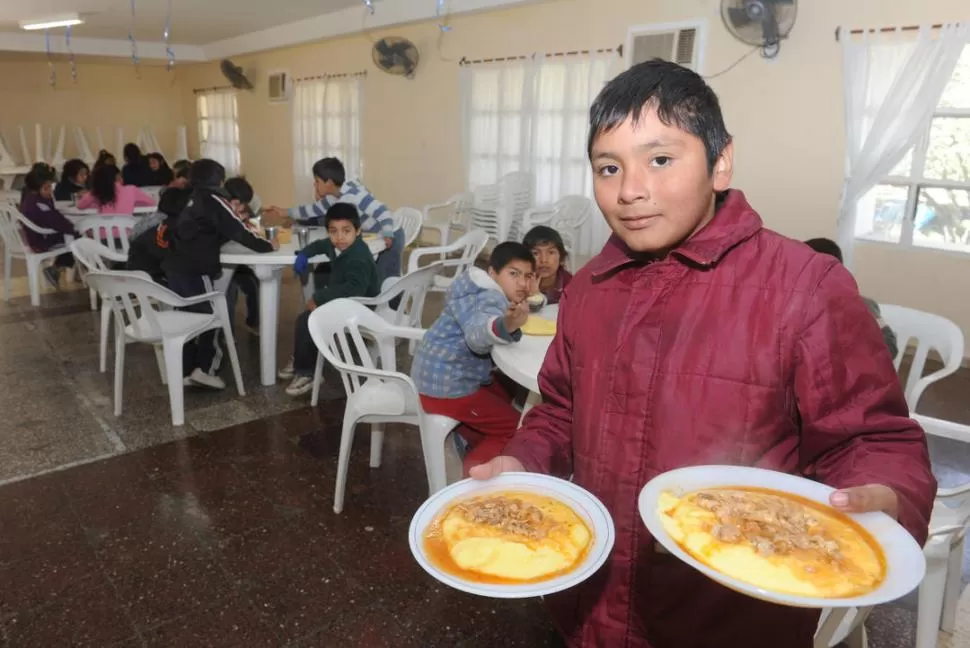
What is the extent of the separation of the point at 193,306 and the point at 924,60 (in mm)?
4358

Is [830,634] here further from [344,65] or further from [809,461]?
[344,65]

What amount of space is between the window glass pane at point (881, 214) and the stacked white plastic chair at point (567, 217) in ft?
6.66

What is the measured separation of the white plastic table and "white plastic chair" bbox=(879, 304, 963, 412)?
257 centimetres

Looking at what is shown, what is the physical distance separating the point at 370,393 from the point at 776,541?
67.6 inches

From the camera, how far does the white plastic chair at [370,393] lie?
214cm

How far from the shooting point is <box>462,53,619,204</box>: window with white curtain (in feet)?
19.1

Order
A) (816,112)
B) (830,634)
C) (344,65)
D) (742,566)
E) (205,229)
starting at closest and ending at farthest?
(742,566)
(830,634)
(205,229)
(816,112)
(344,65)

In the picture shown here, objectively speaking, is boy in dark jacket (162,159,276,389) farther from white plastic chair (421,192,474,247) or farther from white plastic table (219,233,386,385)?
white plastic chair (421,192,474,247)

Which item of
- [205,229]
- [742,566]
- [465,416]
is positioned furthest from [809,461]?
[205,229]

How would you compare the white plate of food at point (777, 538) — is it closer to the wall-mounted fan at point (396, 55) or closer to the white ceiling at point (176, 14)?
the wall-mounted fan at point (396, 55)

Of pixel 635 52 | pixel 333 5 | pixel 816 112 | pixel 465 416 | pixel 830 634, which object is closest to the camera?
pixel 830 634

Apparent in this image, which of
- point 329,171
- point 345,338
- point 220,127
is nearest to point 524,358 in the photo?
point 345,338

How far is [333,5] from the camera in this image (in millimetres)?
7523

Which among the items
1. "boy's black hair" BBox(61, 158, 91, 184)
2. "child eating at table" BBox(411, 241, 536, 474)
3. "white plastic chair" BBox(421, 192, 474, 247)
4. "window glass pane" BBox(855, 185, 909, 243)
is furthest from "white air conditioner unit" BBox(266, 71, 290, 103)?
"child eating at table" BBox(411, 241, 536, 474)
